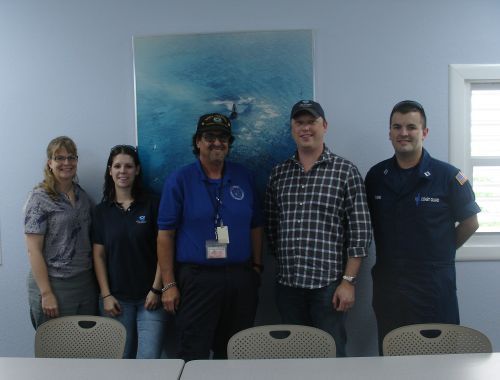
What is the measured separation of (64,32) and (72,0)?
23 centimetres

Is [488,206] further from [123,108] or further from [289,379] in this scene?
[123,108]

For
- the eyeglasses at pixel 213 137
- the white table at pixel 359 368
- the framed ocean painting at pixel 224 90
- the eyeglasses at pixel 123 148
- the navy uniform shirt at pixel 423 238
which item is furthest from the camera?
the framed ocean painting at pixel 224 90

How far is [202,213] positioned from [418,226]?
3.97 feet

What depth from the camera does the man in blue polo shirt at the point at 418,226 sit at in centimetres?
209

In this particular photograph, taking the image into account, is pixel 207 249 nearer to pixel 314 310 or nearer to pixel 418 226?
pixel 314 310

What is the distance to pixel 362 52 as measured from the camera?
2553 mm

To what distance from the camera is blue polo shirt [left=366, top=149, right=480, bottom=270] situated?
2.09m

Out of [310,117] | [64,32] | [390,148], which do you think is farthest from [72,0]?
[390,148]

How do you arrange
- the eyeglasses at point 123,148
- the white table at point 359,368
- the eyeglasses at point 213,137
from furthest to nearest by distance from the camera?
the eyeglasses at point 123,148 → the eyeglasses at point 213,137 → the white table at point 359,368

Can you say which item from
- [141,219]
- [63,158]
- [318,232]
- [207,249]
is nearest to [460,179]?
[318,232]

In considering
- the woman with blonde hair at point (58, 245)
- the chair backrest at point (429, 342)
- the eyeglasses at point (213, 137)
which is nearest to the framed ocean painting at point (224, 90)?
the eyeglasses at point (213, 137)

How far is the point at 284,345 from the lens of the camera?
1673 mm

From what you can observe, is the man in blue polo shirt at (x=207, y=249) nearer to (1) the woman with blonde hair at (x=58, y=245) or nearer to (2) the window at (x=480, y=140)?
(1) the woman with blonde hair at (x=58, y=245)

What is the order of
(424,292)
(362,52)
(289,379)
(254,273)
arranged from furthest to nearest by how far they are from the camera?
(362,52) < (254,273) < (424,292) < (289,379)
